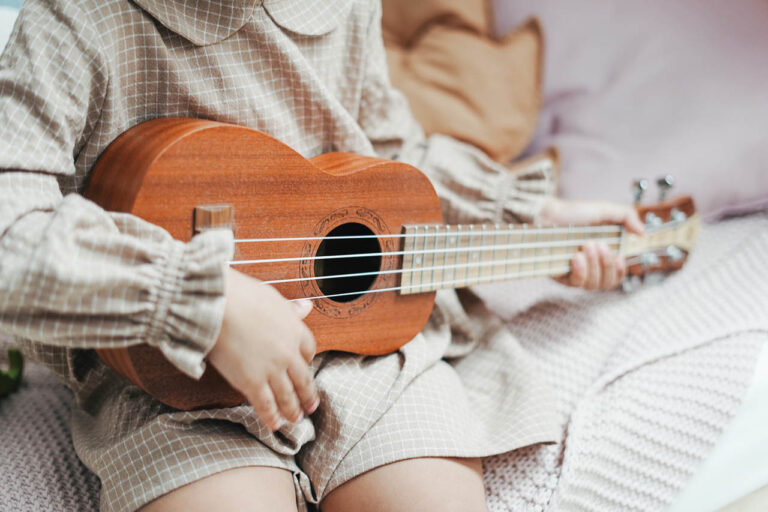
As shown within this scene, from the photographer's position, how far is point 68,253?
1.57 ft

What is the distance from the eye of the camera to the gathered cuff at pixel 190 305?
50 cm

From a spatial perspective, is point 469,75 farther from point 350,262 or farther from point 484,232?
point 350,262

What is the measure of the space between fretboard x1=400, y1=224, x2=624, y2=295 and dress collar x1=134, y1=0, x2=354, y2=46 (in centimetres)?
29

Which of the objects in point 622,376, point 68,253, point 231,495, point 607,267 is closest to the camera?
point 68,253

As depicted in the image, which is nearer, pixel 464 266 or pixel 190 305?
pixel 190 305

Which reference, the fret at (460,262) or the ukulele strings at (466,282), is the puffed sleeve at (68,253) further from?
the fret at (460,262)

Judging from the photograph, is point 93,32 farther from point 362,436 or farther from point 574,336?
point 574,336

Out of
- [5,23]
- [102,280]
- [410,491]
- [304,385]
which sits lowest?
[410,491]

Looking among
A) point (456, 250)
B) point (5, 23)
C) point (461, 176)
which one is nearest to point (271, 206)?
point (456, 250)

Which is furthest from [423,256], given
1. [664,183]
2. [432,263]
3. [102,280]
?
[664,183]

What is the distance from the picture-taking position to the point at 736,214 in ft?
3.86

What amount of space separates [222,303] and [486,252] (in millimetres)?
441

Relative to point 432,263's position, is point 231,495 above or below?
below

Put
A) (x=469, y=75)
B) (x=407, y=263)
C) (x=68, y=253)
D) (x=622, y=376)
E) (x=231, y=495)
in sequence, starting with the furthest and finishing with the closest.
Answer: (x=469, y=75), (x=622, y=376), (x=407, y=263), (x=231, y=495), (x=68, y=253)
